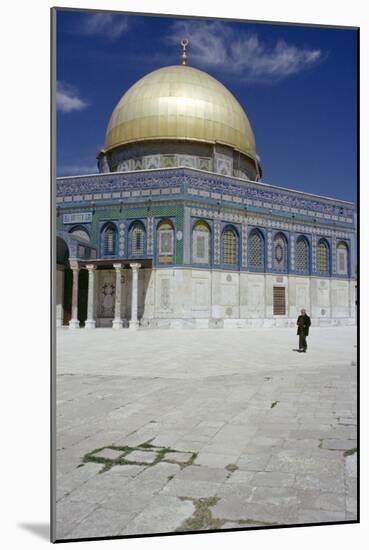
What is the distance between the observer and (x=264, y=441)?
364 cm

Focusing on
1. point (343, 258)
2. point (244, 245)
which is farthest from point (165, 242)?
point (343, 258)

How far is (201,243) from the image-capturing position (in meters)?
17.4

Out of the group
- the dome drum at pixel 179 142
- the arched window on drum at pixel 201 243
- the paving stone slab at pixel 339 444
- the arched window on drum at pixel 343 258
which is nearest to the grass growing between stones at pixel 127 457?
the paving stone slab at pixel 339 444

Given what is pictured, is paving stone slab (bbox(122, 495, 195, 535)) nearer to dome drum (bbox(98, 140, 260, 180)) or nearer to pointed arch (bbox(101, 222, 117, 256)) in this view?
pointed arch (bbox(101, 222, 117, 256))

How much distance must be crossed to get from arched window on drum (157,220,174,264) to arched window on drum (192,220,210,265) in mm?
748

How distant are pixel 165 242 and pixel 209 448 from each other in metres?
14.3

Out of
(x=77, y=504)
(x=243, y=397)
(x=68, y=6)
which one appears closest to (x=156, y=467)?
(x=77, y=504)

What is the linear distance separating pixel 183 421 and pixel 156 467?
823mm

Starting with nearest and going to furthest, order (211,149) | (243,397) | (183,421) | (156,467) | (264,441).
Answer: (156,467) < (264,441) < (183,421) < (243,397) < (211,149)

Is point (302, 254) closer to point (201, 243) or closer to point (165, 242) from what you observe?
point (201, 243)

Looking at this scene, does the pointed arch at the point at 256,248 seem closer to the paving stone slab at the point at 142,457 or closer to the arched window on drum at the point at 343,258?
the arched window on drum at the point at 343,258

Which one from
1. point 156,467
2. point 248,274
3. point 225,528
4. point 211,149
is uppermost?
point 211,149

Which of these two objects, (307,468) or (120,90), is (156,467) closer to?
(307,468)

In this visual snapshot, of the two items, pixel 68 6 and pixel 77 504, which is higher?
pixel 68 6
